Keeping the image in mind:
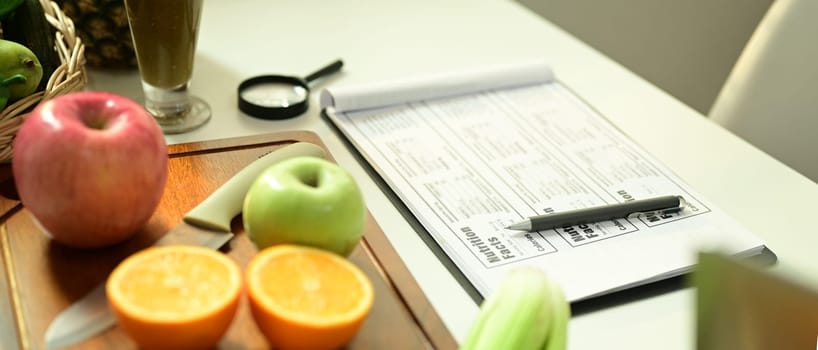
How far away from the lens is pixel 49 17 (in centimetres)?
91

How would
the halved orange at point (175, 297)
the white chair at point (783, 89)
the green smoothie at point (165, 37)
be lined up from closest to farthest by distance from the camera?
the halved orange at point (175, 297) < the green smoothie at point (165, 37) < the white chair at point (783, 89)

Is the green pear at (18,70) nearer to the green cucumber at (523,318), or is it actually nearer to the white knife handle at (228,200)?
the white knife handle at (228,200)

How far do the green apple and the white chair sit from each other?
2.49ft

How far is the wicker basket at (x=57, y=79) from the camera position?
0.78m

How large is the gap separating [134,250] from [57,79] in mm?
219

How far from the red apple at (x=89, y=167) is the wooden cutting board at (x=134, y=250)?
2cm

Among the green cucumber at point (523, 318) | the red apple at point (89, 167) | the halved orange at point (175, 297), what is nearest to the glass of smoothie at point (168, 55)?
the red apple at point (89, 167)

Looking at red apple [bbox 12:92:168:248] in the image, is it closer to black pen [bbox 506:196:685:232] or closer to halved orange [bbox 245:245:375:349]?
halved orange [bbox 245:245:375:349]

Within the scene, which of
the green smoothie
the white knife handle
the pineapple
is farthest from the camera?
the pineapple

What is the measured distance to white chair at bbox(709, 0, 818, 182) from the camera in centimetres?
118

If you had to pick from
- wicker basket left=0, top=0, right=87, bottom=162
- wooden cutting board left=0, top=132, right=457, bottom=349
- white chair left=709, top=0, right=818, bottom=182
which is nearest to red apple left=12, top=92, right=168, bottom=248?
wooden cutting board left=0, top=132, right=457, bottom=349

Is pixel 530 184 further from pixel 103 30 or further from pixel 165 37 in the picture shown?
pixel 103 30

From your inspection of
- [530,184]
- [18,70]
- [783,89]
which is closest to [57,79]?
[18,70]

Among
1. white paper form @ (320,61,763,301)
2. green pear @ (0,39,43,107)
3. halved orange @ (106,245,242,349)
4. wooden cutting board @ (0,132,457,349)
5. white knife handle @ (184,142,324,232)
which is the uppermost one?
green pear @ (0,39,43,107)
